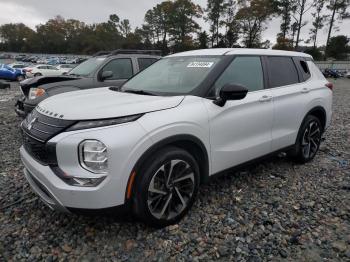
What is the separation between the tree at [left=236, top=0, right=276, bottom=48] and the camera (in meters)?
56.2

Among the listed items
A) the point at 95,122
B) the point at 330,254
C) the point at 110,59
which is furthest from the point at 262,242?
the point at 110,59

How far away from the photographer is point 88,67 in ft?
23.0

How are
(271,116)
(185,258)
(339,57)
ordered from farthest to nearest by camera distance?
(339,57) < (271,116) < (185,258)

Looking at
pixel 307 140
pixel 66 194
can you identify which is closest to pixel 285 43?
pixel 307 140

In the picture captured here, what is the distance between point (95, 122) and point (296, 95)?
2976 mm

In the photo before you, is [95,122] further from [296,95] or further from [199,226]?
[296,95]

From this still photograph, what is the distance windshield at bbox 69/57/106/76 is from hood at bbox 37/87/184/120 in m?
3.70

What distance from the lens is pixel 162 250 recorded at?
2652mm

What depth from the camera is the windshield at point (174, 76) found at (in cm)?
328

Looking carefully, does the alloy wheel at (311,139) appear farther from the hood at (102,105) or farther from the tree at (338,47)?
the tree at (338,47)

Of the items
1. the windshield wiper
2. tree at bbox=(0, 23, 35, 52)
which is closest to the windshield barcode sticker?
the windshield wiper

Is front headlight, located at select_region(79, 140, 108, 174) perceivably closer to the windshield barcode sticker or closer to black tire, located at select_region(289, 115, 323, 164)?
the windshield barcode sticker

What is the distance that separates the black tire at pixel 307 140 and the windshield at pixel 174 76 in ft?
6.38

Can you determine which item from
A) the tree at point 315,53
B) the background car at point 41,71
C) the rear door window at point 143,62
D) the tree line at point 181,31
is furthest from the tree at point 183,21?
the rear door window at point 143,62
